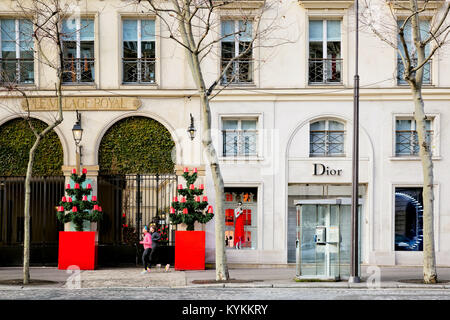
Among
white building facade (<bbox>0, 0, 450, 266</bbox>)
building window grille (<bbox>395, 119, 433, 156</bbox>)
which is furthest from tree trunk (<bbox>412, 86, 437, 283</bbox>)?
building window grille (<bbox>395, 119, 433, 156</bbox>)

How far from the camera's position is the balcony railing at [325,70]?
26484mm

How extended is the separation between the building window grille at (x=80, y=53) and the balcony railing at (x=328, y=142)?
7983 mm

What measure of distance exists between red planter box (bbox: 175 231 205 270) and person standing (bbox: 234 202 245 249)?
7.69 ft

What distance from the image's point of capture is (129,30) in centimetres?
2666

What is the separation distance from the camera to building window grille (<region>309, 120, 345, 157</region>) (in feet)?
87.0

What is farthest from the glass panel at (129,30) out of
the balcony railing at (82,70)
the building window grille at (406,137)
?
the building window grille at (406,137)

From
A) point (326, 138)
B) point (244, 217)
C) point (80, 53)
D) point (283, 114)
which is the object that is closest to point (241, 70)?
point (283, 114)

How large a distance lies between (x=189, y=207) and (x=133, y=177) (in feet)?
9.42

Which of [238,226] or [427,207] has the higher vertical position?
[427,207]

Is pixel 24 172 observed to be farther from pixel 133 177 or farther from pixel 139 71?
pixel 139 71

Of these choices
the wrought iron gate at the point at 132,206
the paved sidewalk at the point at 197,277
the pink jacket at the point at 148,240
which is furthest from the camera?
the wrought iron gate at the point at 132,206

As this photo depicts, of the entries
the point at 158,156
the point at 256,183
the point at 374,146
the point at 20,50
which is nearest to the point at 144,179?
the point at 158,156

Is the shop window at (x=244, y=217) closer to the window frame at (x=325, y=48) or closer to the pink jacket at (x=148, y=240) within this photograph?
the pink jacket at (x=148, y=240)

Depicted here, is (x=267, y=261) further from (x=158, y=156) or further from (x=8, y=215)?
(x=8, y=215)
